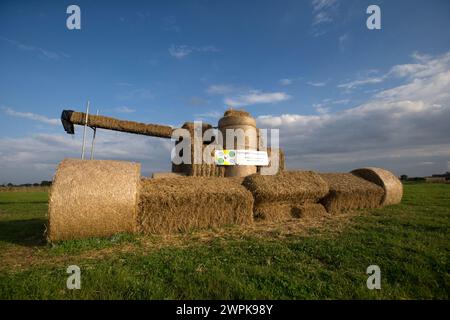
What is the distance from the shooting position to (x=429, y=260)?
4.12m

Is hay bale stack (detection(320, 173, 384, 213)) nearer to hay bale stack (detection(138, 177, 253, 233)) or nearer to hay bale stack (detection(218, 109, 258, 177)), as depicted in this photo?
hay bale stack (detection(138, 177, 253, 233))

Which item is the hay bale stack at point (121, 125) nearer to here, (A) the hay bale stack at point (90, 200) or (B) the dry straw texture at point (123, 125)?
(B) the dry straw texture at point (123, 125)

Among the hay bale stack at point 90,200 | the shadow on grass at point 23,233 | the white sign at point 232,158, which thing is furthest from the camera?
the white sign at point 232,158

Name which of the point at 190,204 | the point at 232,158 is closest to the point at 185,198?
the point at 190,204

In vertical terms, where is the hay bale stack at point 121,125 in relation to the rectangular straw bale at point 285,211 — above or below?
above

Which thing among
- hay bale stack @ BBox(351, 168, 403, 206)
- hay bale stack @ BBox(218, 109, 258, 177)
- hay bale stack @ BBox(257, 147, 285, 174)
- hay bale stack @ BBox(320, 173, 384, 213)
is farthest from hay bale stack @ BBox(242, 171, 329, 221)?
hay bale stack @ BBox(257, 147, 285, 174)

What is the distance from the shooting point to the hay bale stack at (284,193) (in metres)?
7.82

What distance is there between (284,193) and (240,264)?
4294 mm

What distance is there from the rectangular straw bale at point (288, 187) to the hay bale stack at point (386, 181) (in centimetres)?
352

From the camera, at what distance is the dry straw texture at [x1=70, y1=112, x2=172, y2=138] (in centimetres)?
1497

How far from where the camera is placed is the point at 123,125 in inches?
652

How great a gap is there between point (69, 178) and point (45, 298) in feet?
10.6

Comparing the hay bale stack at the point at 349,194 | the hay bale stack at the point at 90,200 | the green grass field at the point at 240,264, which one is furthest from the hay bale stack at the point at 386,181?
the hay bale stack at the point at 90,200
